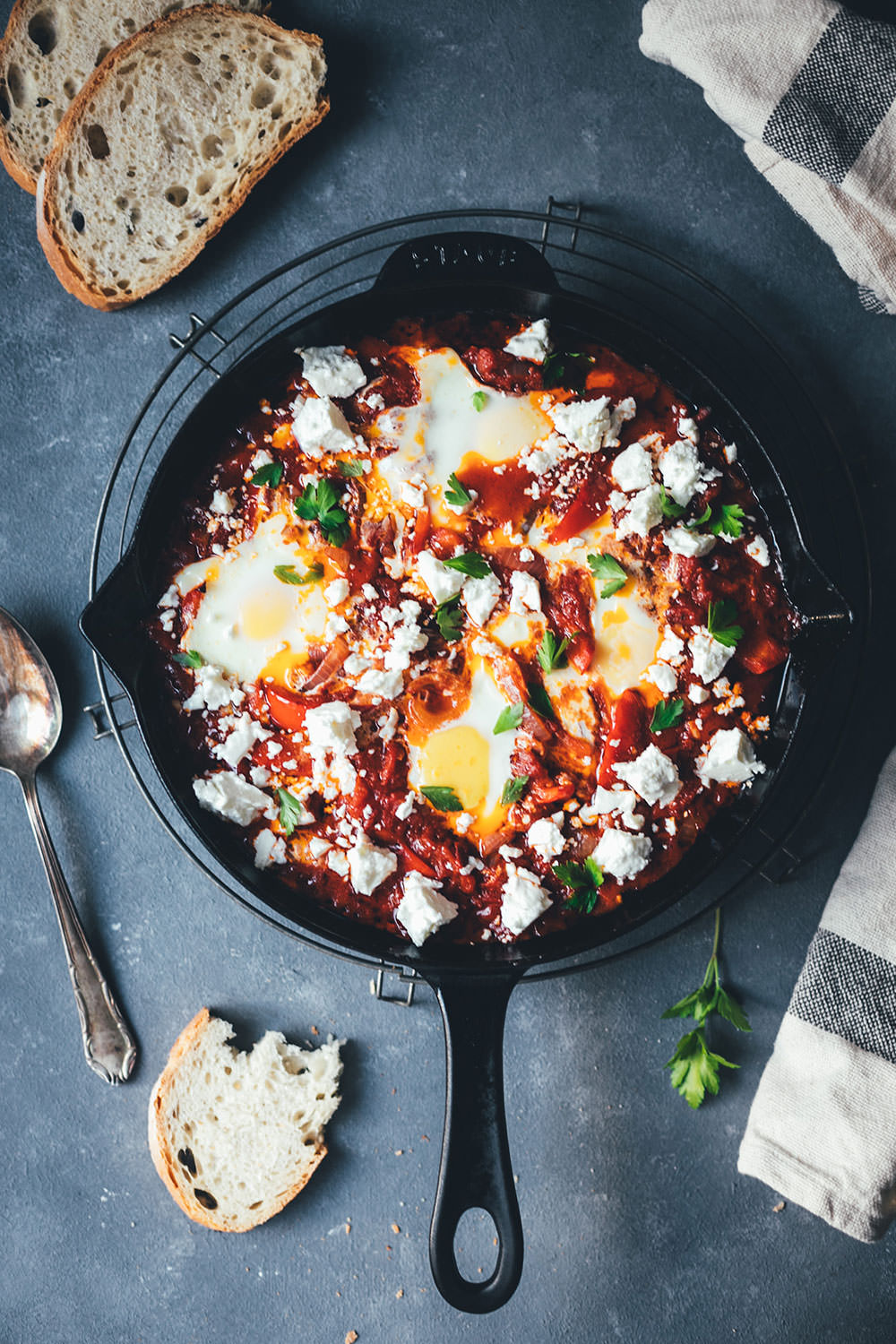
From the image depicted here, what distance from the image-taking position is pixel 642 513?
2809 millimetres

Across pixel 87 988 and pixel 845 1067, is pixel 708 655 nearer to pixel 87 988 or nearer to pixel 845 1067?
Result: pixel 845 1067

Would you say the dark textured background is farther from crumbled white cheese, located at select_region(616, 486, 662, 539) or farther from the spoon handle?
crumbled white cheese, located at select_region(616, 486, 662, 539)

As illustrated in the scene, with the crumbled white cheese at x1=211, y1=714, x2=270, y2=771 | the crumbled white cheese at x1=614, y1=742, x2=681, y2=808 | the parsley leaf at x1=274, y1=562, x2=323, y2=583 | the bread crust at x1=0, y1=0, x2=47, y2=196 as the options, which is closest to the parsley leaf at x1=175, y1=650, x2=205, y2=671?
the crumbled white cheese at x1=211, y1=714, x2=270, y2=771

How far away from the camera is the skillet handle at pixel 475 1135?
8.99 feet

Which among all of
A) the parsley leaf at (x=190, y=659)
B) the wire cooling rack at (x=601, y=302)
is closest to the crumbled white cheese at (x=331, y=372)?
Result: the wire cooling rack at (x=601, y=302)

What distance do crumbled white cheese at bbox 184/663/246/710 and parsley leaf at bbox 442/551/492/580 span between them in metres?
0.76

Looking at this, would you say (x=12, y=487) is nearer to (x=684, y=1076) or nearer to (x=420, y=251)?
(x=420, y=251)

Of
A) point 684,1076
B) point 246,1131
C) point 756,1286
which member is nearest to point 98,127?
point 246,1131

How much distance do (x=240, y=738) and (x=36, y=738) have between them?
81cm

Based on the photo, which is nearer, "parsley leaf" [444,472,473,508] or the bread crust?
"parsley leaf" [444,472,473,508]

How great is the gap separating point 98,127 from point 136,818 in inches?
91.0

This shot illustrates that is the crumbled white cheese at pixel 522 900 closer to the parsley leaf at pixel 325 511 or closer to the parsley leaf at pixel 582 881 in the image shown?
the parsley leaf at pixel 582 881

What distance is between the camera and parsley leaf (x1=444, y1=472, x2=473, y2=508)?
2834 millimetres

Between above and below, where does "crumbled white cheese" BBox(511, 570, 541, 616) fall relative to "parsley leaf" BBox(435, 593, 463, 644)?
above
